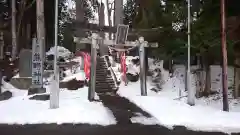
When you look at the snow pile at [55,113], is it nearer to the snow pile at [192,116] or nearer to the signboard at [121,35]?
the snow pile at [192,116]

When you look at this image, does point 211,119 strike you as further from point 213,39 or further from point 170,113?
point 213,39

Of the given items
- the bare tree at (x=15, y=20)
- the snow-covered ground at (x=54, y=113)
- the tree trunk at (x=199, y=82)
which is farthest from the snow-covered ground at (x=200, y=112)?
the bare tree at (x=15, y=20)

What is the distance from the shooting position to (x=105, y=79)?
2012cm

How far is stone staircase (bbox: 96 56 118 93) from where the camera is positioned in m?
18.9

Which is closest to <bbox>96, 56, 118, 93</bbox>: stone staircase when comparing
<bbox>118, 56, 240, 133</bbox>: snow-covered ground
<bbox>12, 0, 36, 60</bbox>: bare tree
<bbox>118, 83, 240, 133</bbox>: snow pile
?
<bbox>118, 56, 240, 133</bbox>: snow-covered ground

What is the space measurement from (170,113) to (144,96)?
5.10 m

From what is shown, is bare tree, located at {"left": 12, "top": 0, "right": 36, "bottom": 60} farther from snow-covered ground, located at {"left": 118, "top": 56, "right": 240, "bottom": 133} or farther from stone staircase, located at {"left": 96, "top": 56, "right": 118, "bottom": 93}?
snow-covered ground, located at {"left": 118, "top": 56, "right": 240, "bottom": 133}

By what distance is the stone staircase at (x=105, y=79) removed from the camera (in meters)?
18.9

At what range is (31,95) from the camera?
1509 centimetres

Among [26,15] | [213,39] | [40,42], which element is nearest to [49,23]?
[26,15]

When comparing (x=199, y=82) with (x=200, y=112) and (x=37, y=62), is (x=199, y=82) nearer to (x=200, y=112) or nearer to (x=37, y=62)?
(x=200, y=112)

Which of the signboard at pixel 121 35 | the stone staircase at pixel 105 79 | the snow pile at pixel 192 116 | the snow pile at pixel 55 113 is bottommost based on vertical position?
the snow pile at pixel 192 116

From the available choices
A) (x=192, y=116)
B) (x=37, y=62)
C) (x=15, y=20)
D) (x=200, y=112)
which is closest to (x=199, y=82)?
(x=200, y=112)

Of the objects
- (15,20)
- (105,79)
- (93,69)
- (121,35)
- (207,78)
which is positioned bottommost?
(105,79)
